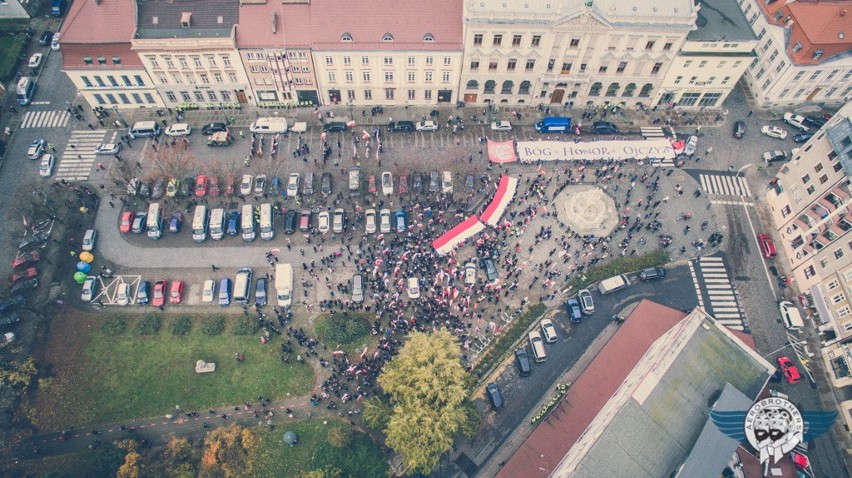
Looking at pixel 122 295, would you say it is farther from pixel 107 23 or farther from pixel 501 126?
pixel 501 126

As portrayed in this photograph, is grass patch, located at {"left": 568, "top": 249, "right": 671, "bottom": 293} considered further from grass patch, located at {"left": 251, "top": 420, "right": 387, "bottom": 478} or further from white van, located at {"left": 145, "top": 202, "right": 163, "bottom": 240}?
white van, located at {"left": 145, "top": 202, "right": 163, "bottom": 240}

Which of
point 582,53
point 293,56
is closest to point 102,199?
point 293,56

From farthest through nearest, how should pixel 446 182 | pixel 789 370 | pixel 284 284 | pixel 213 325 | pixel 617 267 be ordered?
1. pixel 446 182
2. pixel 617 267
3. pixel 284 284
4. pixel 213 325
5. pixel 789 370

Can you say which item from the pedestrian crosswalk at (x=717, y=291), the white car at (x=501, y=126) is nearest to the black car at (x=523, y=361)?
the pedestrian crosswalk at (x=717, y=291)

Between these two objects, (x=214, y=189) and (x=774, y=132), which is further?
(x=774, y=132)

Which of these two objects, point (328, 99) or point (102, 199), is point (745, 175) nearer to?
point (328, 99)

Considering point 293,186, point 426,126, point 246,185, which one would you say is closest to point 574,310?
point 426,126

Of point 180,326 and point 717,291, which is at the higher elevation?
point 717,291
